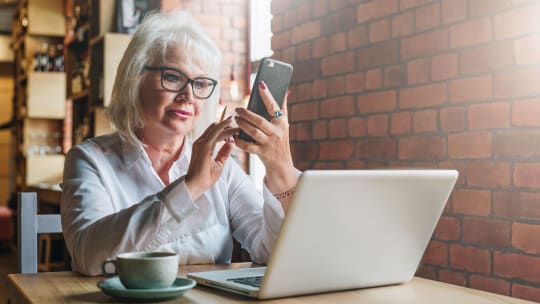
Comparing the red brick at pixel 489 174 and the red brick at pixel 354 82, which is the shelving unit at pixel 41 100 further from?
the red brick at pixel 489 174

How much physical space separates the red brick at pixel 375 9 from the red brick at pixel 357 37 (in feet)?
0.12

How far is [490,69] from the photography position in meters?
1.87

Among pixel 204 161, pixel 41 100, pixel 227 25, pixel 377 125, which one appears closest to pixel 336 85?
pixel 377 125

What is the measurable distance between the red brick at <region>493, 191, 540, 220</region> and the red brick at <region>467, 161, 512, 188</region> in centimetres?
3

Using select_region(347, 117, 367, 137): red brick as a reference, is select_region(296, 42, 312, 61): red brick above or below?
above

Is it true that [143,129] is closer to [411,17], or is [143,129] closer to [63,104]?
[411,17]

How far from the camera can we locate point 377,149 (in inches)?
91.3

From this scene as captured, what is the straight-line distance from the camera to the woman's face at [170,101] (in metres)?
1.65

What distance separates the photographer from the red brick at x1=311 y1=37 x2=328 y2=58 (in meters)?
2.61

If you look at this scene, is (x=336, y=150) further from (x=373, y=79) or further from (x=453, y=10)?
(x=453, y=10)

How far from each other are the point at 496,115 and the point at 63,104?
203 inches

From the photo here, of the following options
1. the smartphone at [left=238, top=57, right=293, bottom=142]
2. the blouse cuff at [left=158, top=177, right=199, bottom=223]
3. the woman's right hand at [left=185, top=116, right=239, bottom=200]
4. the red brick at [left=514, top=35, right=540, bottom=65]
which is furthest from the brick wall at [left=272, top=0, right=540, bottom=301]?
the blouse cuff at [left=158, top=177, right=199, bottom=223]

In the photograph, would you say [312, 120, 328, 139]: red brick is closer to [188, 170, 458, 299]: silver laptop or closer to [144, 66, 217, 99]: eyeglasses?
[144, 66, 217, 99]: eyeglasses

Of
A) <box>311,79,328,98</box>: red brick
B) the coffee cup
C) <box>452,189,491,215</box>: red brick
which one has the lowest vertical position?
the coffee cup
